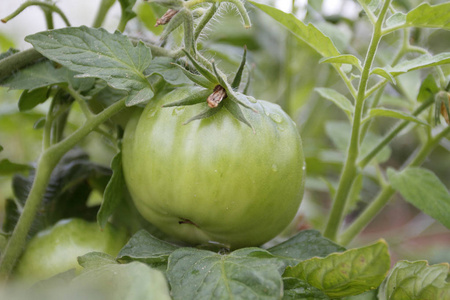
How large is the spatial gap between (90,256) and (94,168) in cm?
22

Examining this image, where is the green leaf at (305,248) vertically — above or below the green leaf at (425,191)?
below

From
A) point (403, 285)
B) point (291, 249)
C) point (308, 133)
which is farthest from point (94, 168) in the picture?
point (308, 133)

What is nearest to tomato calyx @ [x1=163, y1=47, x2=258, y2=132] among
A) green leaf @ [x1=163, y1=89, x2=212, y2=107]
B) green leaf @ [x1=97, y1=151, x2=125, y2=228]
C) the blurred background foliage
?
green leaf @ [x1=163, y1=89, x2=212, y2=107]

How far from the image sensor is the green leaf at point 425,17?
1.48 feet

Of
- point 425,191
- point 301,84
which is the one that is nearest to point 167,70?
point 425,191

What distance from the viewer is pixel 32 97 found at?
56 centimetres

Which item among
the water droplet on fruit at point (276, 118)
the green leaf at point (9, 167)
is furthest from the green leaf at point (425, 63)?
the green leaf at point (9, 167)

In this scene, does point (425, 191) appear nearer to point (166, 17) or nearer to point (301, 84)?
point (166, 17)

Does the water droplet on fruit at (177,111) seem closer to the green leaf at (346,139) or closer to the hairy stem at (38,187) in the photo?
the hairy stem at (38,187)

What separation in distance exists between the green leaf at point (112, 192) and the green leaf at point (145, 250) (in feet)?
0.16

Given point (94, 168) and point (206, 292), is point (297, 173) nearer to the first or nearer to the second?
point (206, 292)

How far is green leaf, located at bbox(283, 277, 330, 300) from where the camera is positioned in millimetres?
433

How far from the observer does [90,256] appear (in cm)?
46

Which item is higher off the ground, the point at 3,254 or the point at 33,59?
the point at 33,59
